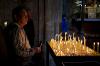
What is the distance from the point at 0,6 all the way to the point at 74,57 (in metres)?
4.36

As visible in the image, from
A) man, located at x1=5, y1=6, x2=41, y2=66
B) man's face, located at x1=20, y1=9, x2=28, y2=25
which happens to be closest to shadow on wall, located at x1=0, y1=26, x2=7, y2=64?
man, located at x1=5, y1=6, x2=41, y2=66

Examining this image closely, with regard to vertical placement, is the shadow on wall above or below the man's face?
below

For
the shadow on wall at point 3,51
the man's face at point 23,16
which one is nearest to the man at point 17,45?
the man's face at point 23,16

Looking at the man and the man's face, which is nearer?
the man

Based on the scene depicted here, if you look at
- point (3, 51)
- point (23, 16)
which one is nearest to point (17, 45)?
point (3, 51)

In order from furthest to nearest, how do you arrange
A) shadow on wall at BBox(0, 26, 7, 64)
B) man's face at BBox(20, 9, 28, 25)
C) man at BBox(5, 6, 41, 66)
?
1. man's face at BBox(20, 9, 28, 25)
2. man at BBox(5, 6, 41, 66)
3. shadow on wall at BBox(0, 26, 7, 64)

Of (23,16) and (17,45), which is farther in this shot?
(23,16)

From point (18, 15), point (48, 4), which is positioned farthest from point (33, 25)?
point (18, 15)

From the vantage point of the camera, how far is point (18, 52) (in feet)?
15.9

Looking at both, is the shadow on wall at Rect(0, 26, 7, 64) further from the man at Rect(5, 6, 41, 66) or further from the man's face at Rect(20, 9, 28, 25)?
the man's face at Rect(20, 9, 28, 25)

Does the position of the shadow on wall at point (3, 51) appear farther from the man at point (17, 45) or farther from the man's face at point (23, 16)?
the man's face at point (23, 16)

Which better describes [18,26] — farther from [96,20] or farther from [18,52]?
[96,20]

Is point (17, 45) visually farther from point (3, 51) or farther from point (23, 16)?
point (23, 16)

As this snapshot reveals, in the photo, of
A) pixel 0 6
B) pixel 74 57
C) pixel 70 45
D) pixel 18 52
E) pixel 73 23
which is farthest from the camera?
pixel 73 23
